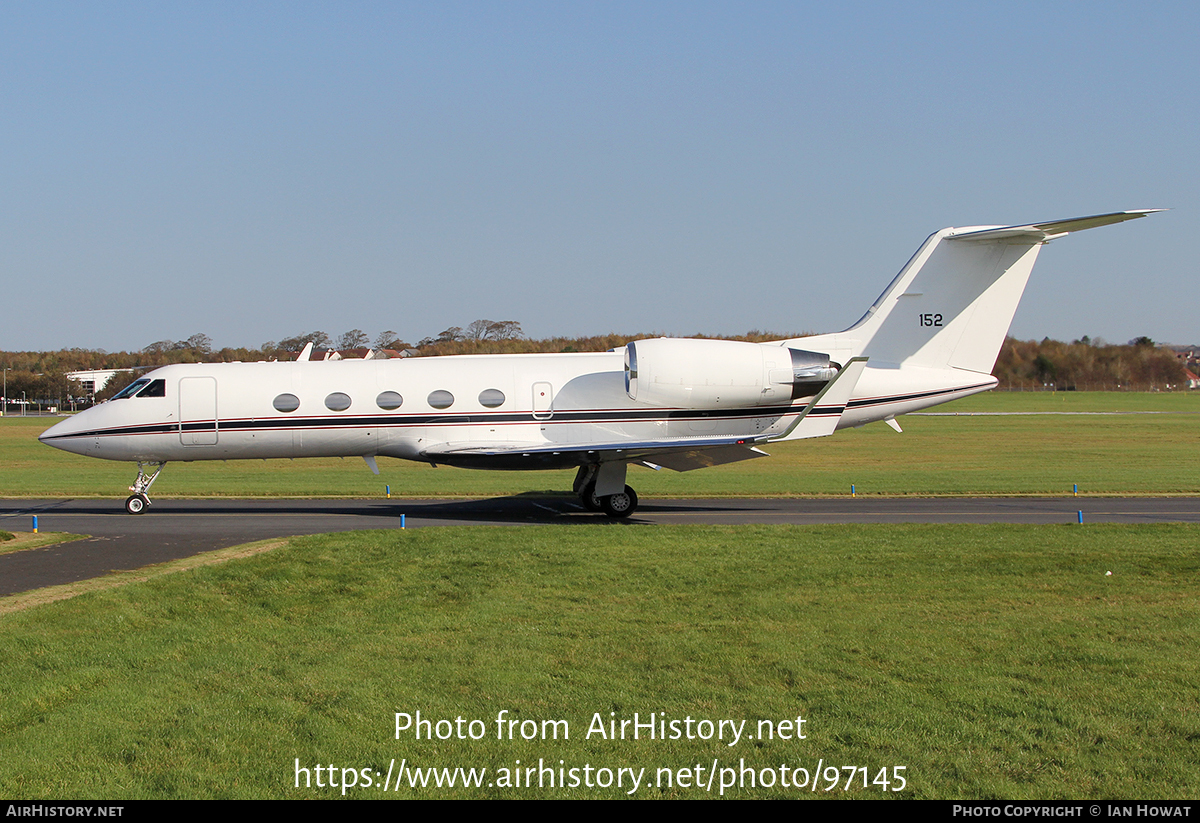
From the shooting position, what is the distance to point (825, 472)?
37.2m

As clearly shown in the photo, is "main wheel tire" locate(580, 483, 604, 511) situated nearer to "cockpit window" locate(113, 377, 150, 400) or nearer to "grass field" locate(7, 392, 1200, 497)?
"grass field" locate(7, 392, 1200, 497)

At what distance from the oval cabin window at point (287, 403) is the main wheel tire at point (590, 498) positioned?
6.69 metres

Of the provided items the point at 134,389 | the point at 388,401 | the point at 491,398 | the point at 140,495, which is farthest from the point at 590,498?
the point at 134,389

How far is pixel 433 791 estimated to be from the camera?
19.2 feet

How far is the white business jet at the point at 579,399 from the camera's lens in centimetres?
2038

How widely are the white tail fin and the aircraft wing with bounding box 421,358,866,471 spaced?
2.45m

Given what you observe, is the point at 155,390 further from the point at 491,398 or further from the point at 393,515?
the point at 491,398

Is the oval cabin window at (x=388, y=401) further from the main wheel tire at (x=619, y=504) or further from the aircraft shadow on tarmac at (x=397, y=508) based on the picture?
the main wheel tire at (x=619, y=504)

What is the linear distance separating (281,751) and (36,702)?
93.1 inches

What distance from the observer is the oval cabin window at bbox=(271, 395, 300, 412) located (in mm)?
21000

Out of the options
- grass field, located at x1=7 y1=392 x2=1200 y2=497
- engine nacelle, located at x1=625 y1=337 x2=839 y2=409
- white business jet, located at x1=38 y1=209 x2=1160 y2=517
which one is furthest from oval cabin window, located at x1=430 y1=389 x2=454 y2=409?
grass field, located at x1=7 y1=392 x2=1200 y2=497

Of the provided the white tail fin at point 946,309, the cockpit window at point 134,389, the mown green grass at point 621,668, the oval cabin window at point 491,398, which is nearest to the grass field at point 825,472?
the cockpit window at point 134,389

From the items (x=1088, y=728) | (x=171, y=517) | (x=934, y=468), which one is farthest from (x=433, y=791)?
(x=934, y=468)

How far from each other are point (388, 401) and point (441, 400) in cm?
117
